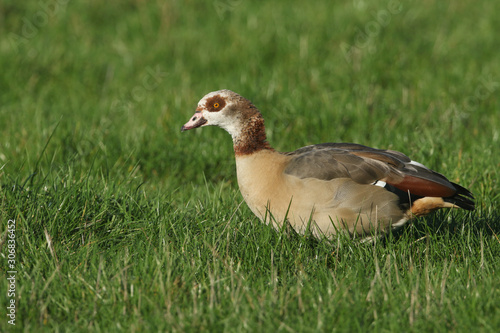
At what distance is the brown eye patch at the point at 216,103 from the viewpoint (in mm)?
4609

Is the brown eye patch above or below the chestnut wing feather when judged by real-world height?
above

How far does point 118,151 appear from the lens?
19.7 ft

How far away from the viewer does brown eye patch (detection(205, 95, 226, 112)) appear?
15.1ft

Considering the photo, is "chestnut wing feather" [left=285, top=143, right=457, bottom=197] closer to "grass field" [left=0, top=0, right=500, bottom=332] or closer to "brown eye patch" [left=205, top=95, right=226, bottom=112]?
"grass field" [left=0, top=0, right=500, bottom=332]

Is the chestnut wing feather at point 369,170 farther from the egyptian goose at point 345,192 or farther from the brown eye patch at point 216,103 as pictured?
the brown eye patch at point 216,103

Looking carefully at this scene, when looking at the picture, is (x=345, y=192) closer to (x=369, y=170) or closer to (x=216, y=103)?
(x=369, y=170)

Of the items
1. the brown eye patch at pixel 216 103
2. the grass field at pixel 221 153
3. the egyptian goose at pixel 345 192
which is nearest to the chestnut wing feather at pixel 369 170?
the egyptian goose at pixel 345 192

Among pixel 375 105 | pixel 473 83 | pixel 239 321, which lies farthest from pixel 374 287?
pixel 473 83

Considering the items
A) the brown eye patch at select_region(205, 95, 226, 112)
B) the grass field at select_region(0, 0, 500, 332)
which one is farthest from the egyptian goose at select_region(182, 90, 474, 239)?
the brown eye patch at select_region(205, 95, 226, 112)

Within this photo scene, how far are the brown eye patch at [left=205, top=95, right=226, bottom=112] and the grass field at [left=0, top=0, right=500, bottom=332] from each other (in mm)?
662

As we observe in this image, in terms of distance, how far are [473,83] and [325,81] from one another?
178 centimetres

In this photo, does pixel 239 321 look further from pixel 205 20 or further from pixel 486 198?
pixel 205 20

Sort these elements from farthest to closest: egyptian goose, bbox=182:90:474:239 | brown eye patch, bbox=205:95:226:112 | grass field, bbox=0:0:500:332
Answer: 1. brown eye patch, bbox=205:95:226:112
2. egyptian goose, bbox=182:90:474:239
3. grass field, bbox=0:0:500:332

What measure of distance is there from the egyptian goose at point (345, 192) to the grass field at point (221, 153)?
0.51 feet
